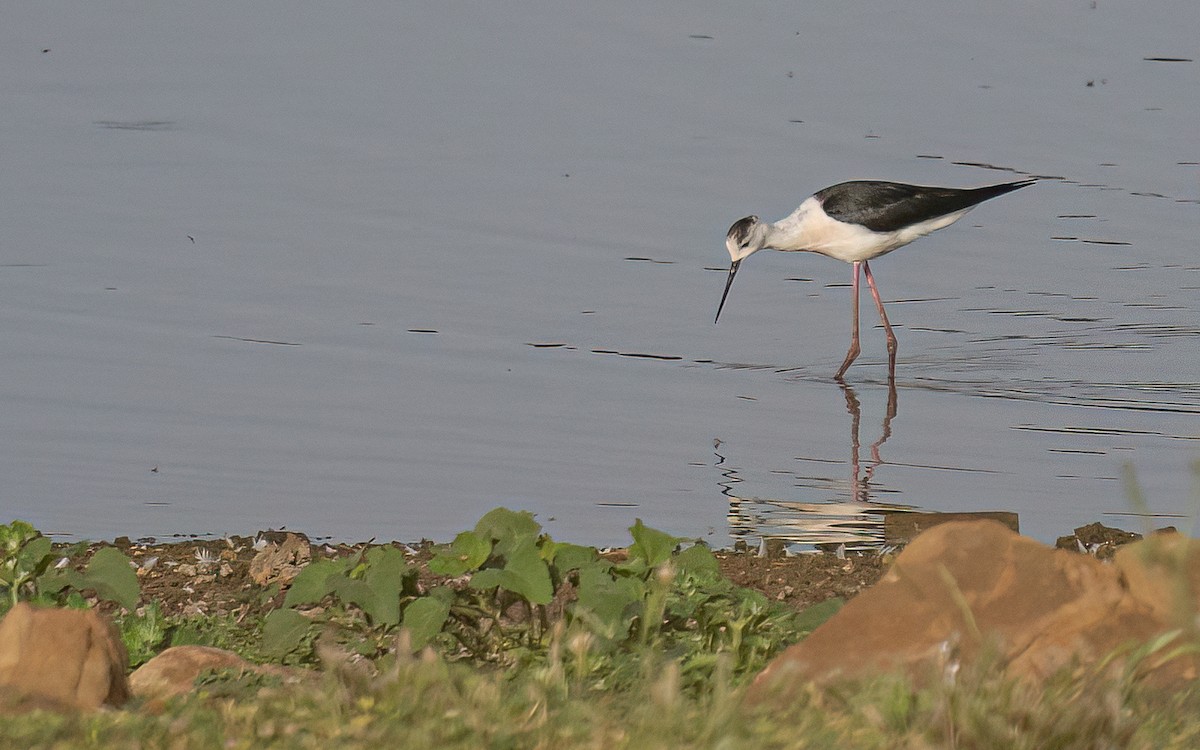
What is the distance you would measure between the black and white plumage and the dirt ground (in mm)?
6140

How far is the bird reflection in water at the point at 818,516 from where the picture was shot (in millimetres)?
6891

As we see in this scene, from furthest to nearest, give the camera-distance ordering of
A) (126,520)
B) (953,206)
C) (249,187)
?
(249,187) → (953,206) → (126,520)

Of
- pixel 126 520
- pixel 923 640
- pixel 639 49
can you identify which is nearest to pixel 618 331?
pixel 126 520

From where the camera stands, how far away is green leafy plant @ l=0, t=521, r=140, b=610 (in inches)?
183

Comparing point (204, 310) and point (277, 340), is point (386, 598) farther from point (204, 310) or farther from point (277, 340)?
point (204, 310)

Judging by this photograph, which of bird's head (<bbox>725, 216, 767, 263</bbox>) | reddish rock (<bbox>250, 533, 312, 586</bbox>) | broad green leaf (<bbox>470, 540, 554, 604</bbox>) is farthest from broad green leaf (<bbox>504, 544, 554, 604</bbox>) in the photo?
bird's head (<bbox>725, 216, 767, 263</bbox>)

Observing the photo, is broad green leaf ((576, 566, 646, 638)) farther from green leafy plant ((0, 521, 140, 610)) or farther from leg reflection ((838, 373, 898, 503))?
leg reflection ((838, 373, 898, 503))

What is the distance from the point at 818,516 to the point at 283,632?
11.0 feet

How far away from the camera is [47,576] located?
15.8 feet

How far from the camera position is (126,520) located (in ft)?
23.1

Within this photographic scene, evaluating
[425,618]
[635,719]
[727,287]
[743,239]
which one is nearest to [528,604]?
[425,618]

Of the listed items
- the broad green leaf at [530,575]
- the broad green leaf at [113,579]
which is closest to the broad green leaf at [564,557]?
the broad green leaf at [530,575]

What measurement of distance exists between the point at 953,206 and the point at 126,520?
7024mm

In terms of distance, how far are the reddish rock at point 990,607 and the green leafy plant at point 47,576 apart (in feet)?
5.91
